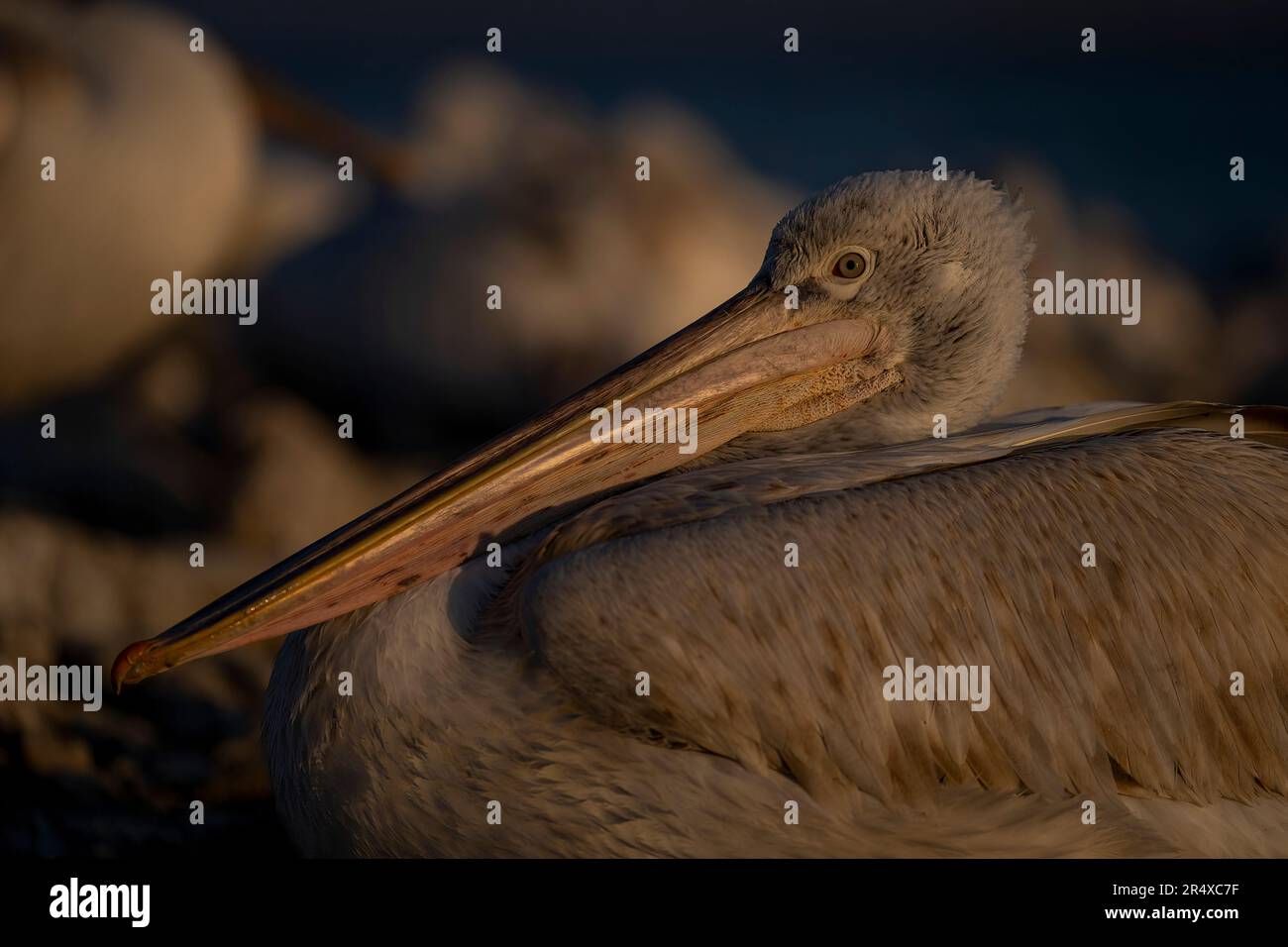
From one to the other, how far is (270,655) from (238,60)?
6.06 feet

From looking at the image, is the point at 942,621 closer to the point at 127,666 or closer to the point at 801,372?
the point at 801,372

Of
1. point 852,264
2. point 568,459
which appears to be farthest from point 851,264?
point 568,459

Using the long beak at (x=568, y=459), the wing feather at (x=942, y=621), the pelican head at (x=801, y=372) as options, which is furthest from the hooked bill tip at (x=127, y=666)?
the wing feather at (x=942, y=621)

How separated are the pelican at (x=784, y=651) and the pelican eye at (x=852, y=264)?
1.13 feet

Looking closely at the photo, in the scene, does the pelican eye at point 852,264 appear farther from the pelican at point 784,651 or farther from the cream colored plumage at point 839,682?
the cream colored plumage at point 839,682

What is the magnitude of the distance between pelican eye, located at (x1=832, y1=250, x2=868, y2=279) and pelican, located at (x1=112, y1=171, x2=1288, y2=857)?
0.34 meters

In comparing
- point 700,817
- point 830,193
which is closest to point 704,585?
point 700,817

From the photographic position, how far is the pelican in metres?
1.89

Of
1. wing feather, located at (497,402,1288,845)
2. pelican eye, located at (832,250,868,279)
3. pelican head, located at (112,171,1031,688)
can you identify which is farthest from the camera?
pelican eye, located at (832,250,868,279)

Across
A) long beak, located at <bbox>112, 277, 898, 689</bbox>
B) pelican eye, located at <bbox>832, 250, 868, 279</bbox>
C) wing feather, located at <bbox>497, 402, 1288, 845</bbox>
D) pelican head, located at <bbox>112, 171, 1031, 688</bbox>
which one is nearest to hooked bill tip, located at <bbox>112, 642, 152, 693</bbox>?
long beak, located at <bbox>112, 277, 898, 689</bbox>

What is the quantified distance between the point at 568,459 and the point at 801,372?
1.57 ft

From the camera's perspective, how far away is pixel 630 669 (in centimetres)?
185

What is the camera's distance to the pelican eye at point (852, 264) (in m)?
2.37

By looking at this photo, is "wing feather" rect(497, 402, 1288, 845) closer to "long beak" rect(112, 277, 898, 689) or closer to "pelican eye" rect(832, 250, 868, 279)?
"long beak" rect(112, 277, 898, 689)
